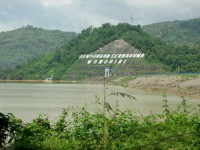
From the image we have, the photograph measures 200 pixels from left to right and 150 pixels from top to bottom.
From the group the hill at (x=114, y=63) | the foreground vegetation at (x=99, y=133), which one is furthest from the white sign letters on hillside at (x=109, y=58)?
the foreground vegetation at (x=99, y=133)

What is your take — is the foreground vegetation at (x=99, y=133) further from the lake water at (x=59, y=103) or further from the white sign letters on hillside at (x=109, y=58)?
the white sign letters on hillside at (x=109, y=58)

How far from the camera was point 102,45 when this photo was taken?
6506 inches

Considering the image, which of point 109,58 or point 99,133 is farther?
point 109,58

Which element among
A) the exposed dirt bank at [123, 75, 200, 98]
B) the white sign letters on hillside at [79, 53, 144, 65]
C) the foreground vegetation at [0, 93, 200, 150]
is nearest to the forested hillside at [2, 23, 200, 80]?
the white sign letters on hillside at [79, 53, 144, 65]

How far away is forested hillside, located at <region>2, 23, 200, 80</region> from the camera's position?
133m

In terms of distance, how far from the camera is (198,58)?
4953 inches

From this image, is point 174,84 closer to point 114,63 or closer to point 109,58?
point 114,63

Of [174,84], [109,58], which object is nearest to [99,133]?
[174,84]

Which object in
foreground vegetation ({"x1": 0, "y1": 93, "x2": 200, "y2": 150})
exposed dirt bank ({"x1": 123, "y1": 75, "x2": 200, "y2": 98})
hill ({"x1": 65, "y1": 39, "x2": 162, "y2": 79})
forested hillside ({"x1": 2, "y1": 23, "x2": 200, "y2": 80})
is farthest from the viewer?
hill ({"x1": 65, "y1": 39, "x2": 162, "y2": 79})

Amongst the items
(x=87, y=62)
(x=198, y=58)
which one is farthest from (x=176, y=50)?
(x=87, y=62)

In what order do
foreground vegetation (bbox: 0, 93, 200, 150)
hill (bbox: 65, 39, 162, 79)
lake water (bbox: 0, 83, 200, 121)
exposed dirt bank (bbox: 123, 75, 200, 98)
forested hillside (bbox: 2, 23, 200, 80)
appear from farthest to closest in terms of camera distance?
1. hill (bbox: 65, 39, 162, 79)
2. forested hillside (bbox: 2, 23, 200, 80)
3. exposed dirt bank (bbox: 123, 75, 200, 98)
4. lake water (bbox: 0, 83, 200, 121)
5. foreground vegetation (bbox: 0, 93, 200, 150)

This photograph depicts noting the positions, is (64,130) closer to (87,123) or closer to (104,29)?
(87,123)

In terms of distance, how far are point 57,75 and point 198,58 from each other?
190 ft

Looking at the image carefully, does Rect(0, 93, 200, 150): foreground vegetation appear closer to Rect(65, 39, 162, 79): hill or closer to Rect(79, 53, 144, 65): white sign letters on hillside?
Rect(65, 39, 162, 79): hill
